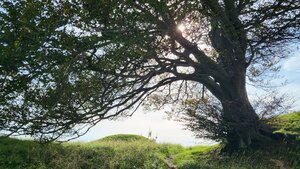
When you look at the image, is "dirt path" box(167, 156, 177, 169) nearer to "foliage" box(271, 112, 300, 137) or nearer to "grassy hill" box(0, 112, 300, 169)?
"grassy hill" box(0, 112, 300, 169)

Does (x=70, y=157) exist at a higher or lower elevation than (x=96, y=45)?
lower

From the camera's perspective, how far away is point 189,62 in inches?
793

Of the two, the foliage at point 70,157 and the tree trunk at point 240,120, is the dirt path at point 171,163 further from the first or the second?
the tree trunk at point 240,120

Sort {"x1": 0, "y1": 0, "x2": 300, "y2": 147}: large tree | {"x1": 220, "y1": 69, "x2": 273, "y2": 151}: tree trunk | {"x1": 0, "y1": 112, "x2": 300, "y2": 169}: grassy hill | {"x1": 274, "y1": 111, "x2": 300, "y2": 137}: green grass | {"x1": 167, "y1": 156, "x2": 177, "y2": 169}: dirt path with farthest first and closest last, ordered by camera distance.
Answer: {"x1": 274, "y1": 111, "x2": 300, "y2": 137}: green grass, {"x1": 167, "y1": 156, "x2": 177, "y2": 169}: dirt path, {"x1": 220, "y1": 69, "x2": 273, "y2": 151}: tree trunk, {"x1": 0, "y1": 112, "x2": 300, "y2": 169}: grassy hill, {"x1": 0, "y1": 0, "x2": 300, "y2": 147}: large tree

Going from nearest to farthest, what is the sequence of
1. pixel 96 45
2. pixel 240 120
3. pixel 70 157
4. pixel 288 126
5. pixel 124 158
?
pixel 96 45 → pixel 240 120 → pixel 70 157 → pixel 124 158 → pixel 288 126

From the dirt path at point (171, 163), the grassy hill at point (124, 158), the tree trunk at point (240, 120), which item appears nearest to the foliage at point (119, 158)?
the grassy hill at point (124, 158)

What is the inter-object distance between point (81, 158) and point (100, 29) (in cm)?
967

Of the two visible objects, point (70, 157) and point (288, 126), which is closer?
point (70, 157)

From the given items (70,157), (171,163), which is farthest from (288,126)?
(70,157)

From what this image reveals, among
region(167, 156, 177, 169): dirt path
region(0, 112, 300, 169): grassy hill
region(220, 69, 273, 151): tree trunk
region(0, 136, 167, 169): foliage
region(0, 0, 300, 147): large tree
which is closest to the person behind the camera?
region(0, 0, 300, 147): large tree

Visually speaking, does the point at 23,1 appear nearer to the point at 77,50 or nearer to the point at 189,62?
the point at 77,50

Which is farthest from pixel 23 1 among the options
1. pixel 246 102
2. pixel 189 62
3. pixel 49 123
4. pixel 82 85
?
pixel 246 102

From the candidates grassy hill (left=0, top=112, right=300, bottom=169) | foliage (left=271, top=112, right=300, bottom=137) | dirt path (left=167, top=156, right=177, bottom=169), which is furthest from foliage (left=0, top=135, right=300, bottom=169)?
foliage (left=271, top=112, right=300, bottom=137)

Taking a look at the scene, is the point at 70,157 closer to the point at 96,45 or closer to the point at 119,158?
the point at 119,158
